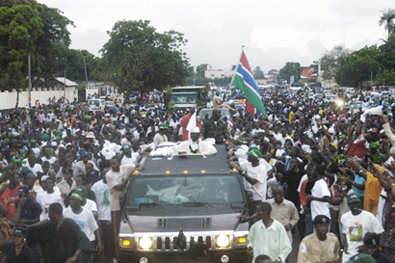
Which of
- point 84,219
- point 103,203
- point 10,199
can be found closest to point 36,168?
point 10,199

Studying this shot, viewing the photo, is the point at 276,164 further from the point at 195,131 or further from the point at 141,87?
the point at 141,87

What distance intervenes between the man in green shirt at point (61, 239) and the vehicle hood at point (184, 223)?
2.44ft

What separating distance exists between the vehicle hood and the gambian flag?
1012cm

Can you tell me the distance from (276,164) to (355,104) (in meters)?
24.1

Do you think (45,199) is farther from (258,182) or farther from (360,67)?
(360,67)

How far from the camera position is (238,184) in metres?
7.07

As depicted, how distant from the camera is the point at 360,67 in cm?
6825

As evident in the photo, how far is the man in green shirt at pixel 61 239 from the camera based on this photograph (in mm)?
5840

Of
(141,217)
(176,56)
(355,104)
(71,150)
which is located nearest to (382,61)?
(176,56)

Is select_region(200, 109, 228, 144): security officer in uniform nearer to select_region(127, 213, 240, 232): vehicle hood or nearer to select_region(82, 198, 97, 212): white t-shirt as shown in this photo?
select_region(82, 198, 97, 212): white t-shirt

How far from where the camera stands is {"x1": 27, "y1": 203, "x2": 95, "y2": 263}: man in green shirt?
19.2 ft

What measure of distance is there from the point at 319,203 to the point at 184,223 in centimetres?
212

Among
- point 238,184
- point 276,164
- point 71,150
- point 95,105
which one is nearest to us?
point 238,184

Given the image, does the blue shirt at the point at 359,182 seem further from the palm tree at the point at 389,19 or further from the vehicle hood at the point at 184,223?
the palm tree at the point at 389,19
